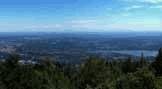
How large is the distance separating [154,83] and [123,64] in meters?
26.0

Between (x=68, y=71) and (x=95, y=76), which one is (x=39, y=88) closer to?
(x=95, y=76)

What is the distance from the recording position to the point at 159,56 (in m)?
30.8

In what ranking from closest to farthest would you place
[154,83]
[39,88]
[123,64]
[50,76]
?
[154,83] → [39,88] → [50,76] → [123,64]

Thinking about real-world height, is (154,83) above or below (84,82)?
above

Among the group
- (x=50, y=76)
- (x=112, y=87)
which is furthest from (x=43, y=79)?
(x=112, y=87)

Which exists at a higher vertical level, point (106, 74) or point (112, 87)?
point (112, 87)

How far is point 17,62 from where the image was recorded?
2642 cm

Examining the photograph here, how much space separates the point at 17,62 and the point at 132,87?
1774cm

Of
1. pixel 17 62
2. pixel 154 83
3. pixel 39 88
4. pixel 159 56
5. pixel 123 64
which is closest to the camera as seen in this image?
pixel 154 83

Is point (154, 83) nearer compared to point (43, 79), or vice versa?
point (154, 83)

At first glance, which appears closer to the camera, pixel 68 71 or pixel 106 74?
pixel 106 74

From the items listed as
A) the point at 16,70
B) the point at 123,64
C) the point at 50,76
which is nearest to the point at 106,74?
the point at 50,76

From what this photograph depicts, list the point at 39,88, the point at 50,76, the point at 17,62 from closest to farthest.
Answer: the point at 39,88
the point at 50,76
the point at 17,62

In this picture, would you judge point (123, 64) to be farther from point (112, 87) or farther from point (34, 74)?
point (112, 87)
